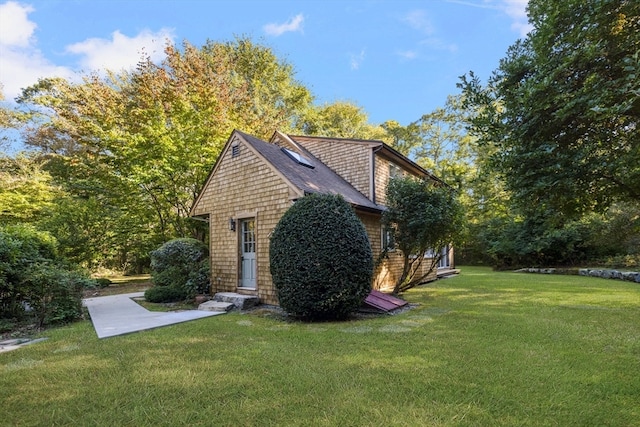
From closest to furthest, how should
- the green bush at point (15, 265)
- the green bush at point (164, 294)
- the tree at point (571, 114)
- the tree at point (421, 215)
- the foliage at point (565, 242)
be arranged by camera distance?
the tree at point (571, 114)
the green bush at point (15, 265)
the tree at point (421, 215)
the green bush at point (164, 294)
the foliage at point (565, 242)

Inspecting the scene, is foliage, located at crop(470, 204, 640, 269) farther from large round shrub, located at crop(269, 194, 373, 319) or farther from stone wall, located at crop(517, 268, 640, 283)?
large round shrub, located at crop(269, 194, 373, 319)

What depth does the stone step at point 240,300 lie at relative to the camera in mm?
8578

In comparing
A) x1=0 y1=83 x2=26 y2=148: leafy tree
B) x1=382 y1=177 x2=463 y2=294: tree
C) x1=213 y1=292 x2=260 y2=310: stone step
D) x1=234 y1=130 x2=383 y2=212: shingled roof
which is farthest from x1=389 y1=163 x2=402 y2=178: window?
x1=0 y1=83 x2=26 y2=148: leafy tree

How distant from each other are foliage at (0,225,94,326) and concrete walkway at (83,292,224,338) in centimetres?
66

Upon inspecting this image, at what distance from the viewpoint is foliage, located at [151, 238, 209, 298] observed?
1037cm

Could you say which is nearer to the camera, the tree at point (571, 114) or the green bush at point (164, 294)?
the tree at point (571, 114)

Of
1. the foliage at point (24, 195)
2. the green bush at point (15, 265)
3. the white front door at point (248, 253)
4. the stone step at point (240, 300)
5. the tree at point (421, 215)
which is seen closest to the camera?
the green bush at point (15, 265)

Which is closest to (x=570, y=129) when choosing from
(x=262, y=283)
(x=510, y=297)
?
(x=510, y=297)

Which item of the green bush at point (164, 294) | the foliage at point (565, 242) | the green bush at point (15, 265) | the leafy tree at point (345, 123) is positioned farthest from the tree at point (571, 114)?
the leafy tree at point (345, 123)

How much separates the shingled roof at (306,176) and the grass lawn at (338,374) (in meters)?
3.61

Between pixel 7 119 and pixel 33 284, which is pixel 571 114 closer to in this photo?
pixel 33 284

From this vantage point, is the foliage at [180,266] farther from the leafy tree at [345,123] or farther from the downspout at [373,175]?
the leafy tree at [345,123]

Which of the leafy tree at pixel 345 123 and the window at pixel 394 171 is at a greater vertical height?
the leafy tree at pixel 345 123

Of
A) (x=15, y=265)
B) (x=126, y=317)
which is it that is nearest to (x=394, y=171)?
(x=126, y=317)
